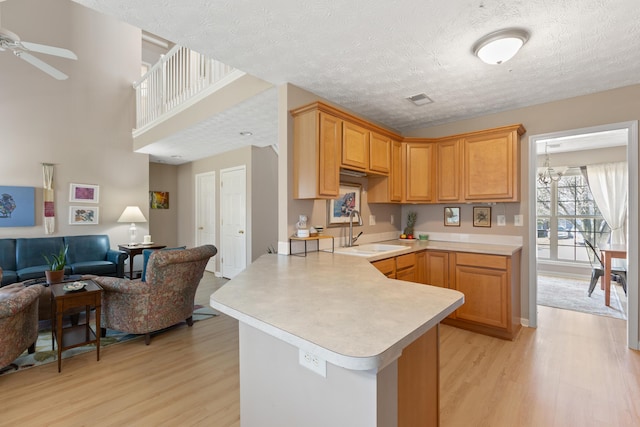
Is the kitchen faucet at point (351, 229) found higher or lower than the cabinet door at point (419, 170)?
lower

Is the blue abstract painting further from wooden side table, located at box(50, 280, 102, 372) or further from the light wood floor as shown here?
the light wood floor

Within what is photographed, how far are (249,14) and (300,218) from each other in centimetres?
164

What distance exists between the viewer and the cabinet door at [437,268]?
318cm

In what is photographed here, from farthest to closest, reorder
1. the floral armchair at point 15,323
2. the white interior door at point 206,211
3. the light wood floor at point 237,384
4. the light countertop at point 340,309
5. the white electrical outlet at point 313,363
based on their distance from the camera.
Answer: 1. the white interior door at point 206,211
2. the floral armchair at point 15,323
3. the light wood floor at point 237,384
4. the white electrical outlet at point 313,363
5. the light countertop at point 340,309

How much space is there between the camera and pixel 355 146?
2965 mm

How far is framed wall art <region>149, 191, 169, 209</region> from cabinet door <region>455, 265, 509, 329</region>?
6.15 metres

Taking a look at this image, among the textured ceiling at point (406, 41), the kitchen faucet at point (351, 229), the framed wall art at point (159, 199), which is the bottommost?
the kitchen faucet at point (351, 229)

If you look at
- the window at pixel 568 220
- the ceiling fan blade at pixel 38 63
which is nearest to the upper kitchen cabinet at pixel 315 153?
the ceiling fan blade at pixel 38 63

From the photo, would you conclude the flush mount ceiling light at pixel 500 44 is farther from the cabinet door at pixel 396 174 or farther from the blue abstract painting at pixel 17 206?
the blue abstract painting at pixel 17 206

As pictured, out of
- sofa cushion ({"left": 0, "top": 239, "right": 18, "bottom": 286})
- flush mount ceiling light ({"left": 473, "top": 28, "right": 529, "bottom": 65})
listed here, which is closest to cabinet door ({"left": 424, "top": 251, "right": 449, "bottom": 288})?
flush mount ceiling light ({"left": 473, "top": 28, "right": 529, "bottom": 65})

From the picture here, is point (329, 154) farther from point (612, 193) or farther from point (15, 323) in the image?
point (612, 193)

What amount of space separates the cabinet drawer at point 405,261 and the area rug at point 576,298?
2.36m

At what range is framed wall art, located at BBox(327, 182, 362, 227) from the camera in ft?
10.6

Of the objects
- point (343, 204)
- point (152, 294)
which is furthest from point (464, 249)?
point (152, 294)
